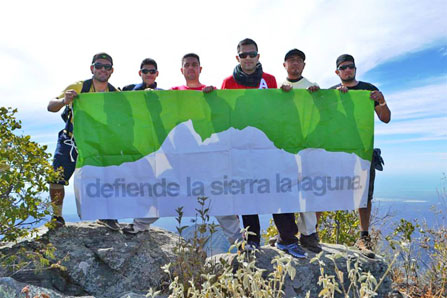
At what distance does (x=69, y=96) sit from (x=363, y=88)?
4.44m

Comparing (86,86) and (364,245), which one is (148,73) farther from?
(364,245)

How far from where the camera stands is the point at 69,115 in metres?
5.20

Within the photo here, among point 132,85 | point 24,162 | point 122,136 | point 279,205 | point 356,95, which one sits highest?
point 132,85

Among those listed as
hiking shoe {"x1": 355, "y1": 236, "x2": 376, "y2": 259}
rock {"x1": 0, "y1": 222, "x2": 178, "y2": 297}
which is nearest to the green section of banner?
rock {"x1": 0, "y1": 222, "x2": 178, "y2": 297}

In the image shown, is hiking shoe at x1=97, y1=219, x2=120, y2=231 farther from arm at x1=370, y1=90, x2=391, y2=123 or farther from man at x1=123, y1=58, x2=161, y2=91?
arm at x1=370, y1=90, x2=391, y2=123

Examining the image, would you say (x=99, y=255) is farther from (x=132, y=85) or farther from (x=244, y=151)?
(x=132, y=85)

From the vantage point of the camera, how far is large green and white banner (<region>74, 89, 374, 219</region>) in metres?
4.90

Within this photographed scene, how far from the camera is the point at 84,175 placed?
493 centimetres

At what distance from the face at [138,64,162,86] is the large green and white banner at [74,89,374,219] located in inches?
28.1

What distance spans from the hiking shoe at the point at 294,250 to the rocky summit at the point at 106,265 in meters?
0.11

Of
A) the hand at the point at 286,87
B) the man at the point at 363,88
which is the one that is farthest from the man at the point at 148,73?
the man at the point at 363,88

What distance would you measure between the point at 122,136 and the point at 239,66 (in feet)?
6.59

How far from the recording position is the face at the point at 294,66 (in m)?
5.15

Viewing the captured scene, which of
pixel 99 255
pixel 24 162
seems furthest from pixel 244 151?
pixel 24 162
